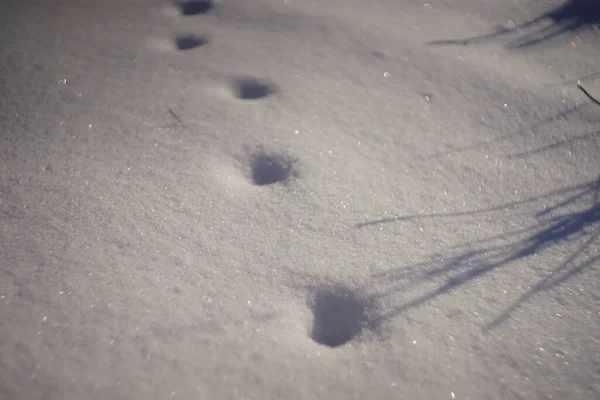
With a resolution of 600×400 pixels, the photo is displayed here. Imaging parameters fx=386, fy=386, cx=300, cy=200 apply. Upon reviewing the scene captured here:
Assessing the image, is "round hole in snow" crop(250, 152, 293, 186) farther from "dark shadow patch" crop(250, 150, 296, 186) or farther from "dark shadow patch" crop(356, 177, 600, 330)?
"dark shadow patch" crop(356, 177, 600, 330)

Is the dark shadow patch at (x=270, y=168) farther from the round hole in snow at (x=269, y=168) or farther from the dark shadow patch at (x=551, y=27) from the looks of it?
the dark shadow patch at (x=551, y=27)

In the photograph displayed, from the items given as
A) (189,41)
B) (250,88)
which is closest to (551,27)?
(250,88)

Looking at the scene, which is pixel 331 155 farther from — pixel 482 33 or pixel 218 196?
pixel 482 33

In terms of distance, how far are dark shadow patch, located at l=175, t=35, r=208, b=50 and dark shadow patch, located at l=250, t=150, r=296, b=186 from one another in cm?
104

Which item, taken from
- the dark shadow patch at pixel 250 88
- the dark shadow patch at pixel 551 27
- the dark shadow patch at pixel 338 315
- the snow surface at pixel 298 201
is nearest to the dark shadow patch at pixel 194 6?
the snow surface at pixel 298 201

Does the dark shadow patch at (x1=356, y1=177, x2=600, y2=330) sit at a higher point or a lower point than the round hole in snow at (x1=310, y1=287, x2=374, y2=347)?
higher

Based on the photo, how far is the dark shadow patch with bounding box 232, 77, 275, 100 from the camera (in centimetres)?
222

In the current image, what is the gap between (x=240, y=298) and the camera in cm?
149

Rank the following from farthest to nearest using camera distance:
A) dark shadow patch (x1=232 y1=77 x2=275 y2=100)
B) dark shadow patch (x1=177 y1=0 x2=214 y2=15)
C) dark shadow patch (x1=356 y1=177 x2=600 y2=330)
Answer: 1. dark shadow patch (x1=177 y1=0 x2=214 y2=15)
2. dark shadow patch (x1=232 y1=77 x2=275 y2=100)
3. dark shadow patch (x1=356 y1=177 x2=600 y2=330)

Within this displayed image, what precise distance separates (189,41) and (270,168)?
122 centimetres

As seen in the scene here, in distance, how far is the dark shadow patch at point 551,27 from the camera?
255cm

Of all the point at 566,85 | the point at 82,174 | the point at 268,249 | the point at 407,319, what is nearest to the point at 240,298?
the point at 268,249

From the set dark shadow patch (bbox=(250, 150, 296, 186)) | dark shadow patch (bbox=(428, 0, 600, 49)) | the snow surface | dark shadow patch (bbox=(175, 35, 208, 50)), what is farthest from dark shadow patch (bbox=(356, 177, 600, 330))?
dark shadow patch (bbox=(175, 35, 208, 50))

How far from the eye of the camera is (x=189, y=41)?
8.25 ft
